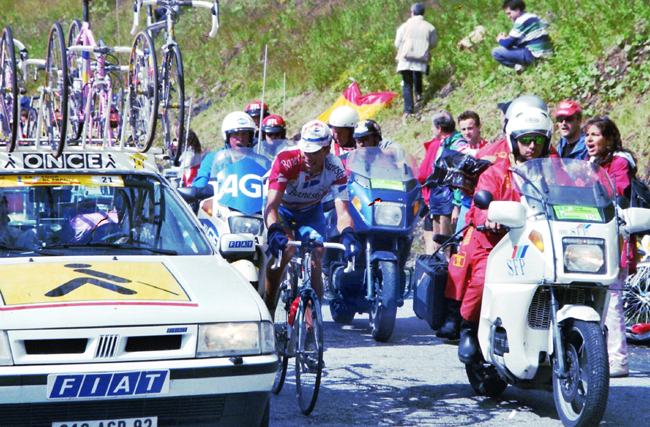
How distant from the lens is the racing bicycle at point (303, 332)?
582 cm

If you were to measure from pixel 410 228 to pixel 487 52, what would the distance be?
938 centimetres

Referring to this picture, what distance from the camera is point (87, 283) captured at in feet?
15.3

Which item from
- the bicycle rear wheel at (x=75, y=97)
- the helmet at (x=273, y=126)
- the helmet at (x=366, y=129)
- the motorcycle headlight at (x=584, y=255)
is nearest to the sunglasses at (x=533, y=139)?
the motorcycle headlight at (x=584, y=255)

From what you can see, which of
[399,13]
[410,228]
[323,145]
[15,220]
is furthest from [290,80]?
[15,220]

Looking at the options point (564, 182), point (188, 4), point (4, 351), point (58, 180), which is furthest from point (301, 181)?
point (4, 351)

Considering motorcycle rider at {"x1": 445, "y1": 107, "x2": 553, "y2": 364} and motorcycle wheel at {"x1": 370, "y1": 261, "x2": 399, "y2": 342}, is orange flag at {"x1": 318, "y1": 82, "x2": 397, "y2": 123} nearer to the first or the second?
motorcycle wheel at {"x1": 370, "y1": 261, "x2": 399, "y2": 342}

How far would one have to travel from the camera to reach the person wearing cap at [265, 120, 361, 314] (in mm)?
6851

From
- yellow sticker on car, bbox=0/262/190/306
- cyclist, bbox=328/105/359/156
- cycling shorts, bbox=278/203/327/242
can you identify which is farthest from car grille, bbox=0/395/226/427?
cyclist, bbox=328/105/359/156

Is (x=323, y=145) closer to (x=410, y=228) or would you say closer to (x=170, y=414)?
(x=410, y=228)

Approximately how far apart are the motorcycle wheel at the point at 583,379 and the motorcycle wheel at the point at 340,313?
3.90 m

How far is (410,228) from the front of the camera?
28.9ft

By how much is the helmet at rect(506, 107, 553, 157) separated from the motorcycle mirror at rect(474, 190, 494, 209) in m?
0.67

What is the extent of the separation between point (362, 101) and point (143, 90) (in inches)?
422

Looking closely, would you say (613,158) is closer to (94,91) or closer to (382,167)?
(382,167)
